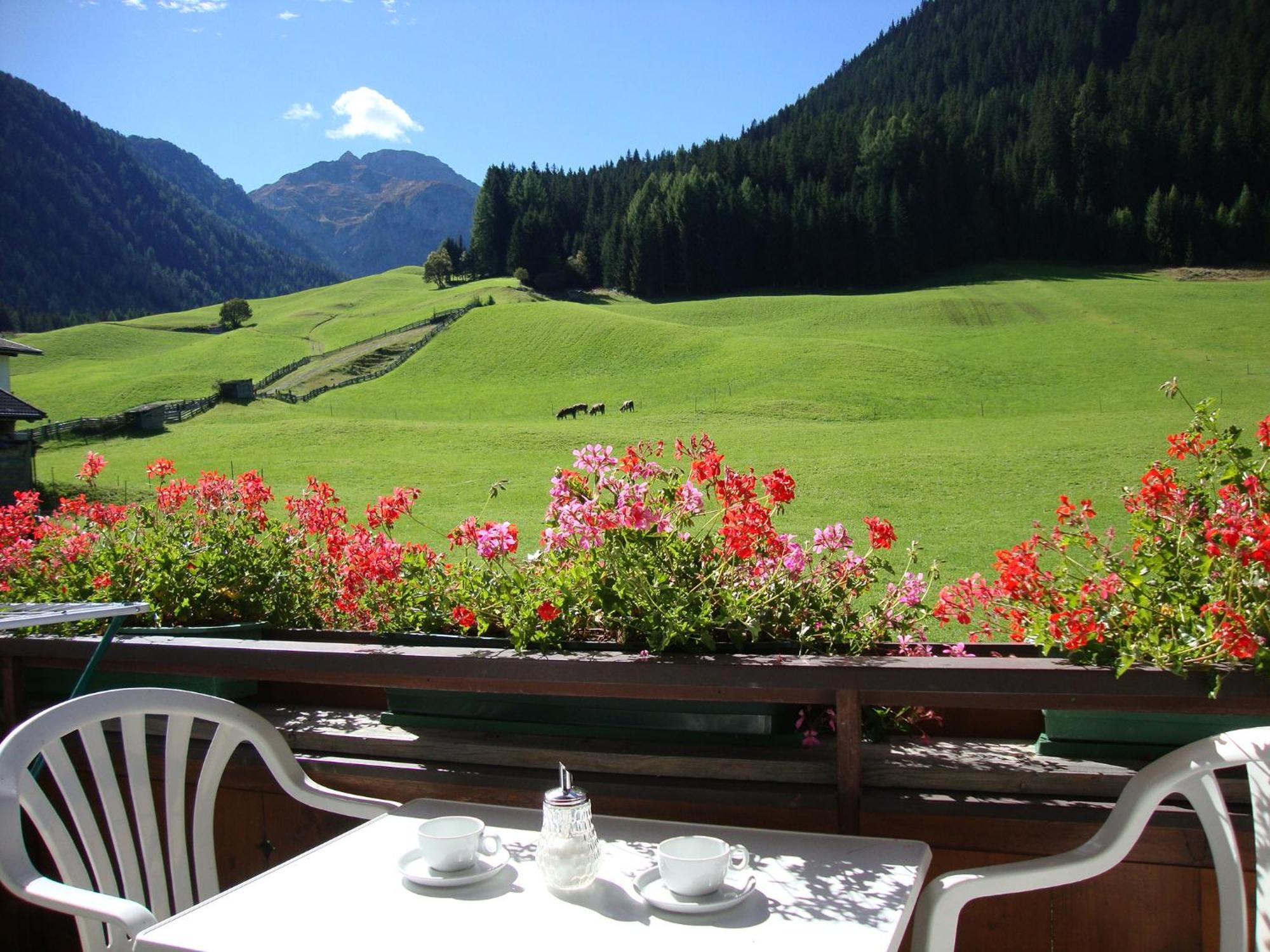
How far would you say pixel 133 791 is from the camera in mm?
1741

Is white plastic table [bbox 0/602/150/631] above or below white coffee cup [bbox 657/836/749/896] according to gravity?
above

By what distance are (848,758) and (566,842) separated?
0.65 meters

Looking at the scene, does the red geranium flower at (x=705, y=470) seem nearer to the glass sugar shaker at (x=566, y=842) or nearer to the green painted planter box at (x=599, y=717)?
the green painted planter box at (x=599, y=717)

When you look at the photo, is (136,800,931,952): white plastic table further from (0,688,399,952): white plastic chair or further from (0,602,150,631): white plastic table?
(0,602,150,631): white plastic table

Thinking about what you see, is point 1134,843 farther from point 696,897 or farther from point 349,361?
point 349,361

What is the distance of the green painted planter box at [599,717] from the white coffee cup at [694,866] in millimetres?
530

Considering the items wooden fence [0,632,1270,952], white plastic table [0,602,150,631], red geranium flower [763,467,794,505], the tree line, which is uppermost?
the tree line

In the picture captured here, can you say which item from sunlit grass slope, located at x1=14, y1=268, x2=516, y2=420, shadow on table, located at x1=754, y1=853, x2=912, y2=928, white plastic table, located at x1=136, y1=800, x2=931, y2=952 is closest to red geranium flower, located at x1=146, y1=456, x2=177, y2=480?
white plastic table, located at x1=136, y1=800, x2=931, y2=952

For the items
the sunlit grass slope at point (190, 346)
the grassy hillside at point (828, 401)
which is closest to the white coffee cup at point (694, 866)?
the grassy hillside at point (828, 401)

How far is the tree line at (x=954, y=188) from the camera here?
3641 cm

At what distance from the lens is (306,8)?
9586 mm

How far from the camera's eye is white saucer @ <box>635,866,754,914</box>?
1303 millimetres

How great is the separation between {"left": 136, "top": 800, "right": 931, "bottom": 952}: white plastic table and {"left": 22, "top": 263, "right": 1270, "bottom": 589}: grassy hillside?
6.21 m

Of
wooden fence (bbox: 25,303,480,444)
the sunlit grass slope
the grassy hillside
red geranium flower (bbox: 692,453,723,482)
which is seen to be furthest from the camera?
the sunlit grass slope
